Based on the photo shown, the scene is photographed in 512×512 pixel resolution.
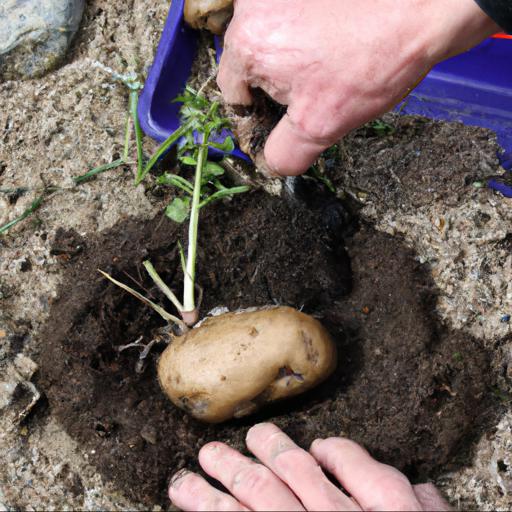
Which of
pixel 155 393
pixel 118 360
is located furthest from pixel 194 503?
pixel 118 360

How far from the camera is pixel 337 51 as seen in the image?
1.20 m

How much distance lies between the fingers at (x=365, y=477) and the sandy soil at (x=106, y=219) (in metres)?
0.27

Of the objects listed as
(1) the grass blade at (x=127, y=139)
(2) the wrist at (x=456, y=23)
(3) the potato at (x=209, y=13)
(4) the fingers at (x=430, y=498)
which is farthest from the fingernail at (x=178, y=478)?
(3) the potato at (x=209, y=13)

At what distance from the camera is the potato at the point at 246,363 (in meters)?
1.44

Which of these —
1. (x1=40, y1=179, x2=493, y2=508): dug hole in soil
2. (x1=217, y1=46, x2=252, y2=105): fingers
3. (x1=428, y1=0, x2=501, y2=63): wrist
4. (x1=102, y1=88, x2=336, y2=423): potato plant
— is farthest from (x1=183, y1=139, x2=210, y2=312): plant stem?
(x1=428, y1=0, x2=501, y2=63): wrist

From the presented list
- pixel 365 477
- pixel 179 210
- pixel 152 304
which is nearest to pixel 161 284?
pixel 152 304

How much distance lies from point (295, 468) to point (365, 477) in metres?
0.15

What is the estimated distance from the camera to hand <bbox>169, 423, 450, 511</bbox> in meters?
1.30

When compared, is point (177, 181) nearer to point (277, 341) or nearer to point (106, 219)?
point (106, 219)

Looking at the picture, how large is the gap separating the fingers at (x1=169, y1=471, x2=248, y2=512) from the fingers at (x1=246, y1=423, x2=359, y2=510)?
12cm

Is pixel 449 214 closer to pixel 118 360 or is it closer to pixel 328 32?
pixel 328 32

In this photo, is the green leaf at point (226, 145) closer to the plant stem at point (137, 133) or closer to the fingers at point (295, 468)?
the plant stem at point (137, 133)

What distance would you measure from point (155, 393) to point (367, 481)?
611 mm

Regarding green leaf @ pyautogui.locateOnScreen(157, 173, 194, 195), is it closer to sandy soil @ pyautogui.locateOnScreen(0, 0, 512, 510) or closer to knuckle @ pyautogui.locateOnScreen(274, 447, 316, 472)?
sandy soil @ pyautogui.locateOnScreen(0, 0, 512, 510)
